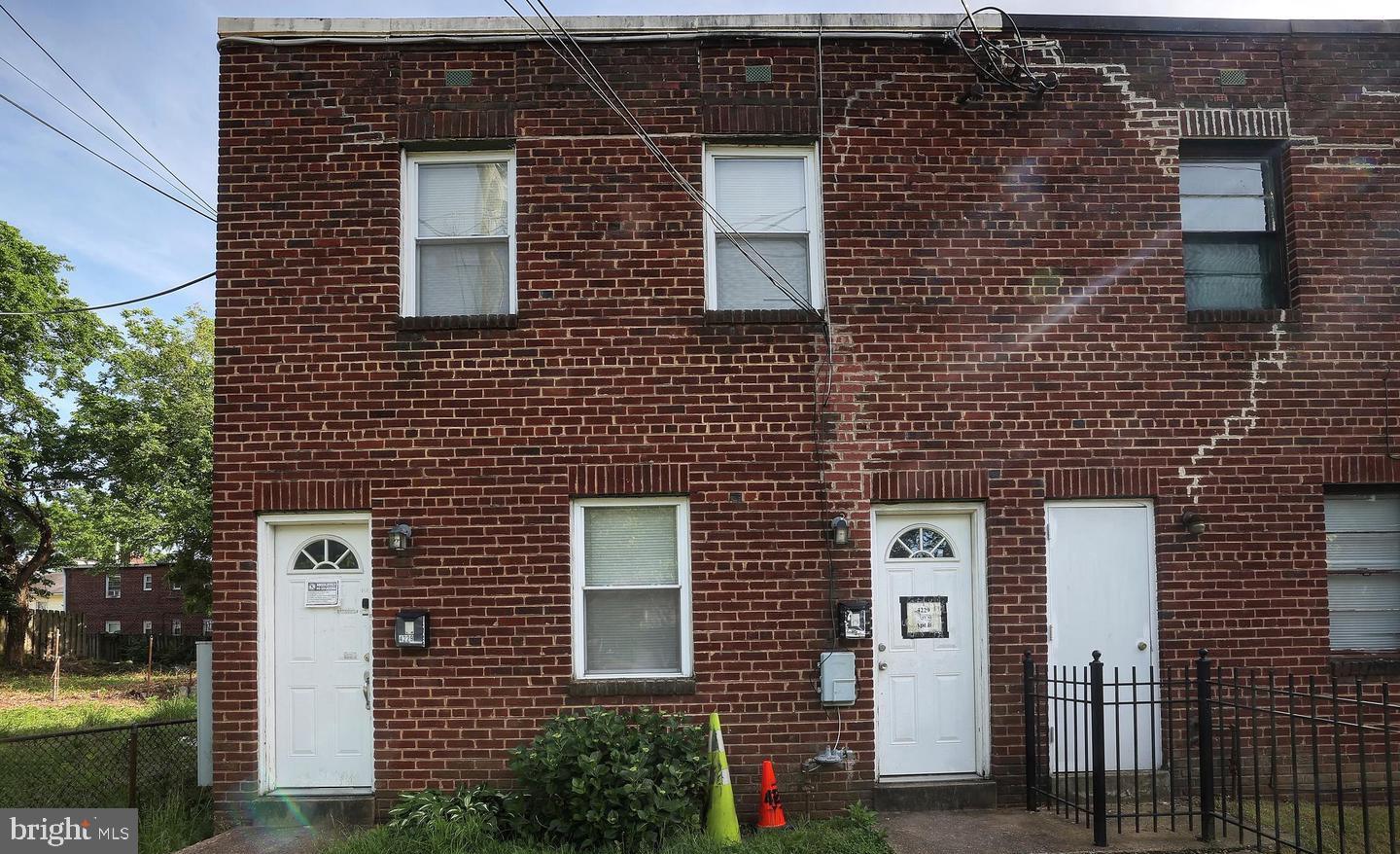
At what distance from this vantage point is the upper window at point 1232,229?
7.97 meters

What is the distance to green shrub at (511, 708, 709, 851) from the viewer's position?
6.27 m

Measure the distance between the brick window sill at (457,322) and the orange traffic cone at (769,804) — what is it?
3.84 metres

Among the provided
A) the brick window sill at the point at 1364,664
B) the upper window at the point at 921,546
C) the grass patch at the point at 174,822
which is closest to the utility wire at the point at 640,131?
the upper window at the point at 921,546

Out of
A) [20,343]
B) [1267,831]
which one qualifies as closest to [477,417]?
[1267,831]

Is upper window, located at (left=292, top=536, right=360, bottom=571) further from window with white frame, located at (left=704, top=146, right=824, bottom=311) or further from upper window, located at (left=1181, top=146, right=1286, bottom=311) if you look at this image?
upper window, located at (left=1181, top=146, right=1286, bottom=311)

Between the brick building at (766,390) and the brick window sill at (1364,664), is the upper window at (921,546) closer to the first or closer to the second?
the brick building at (766,390)

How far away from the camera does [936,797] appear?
718cm

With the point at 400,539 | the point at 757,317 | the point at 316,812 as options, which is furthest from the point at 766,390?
the point at 316,812

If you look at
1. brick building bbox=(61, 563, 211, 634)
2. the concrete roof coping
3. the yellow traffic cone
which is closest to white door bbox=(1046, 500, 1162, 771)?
the yellow traffic cone

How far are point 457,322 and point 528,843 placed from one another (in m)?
3.80

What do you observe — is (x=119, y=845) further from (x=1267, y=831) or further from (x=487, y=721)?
(x=1267, y=831)

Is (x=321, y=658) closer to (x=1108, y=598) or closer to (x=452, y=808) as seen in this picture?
(x=452, y=808)

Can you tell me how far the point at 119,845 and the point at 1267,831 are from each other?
8.15m

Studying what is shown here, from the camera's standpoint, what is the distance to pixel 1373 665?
753 centimetres
